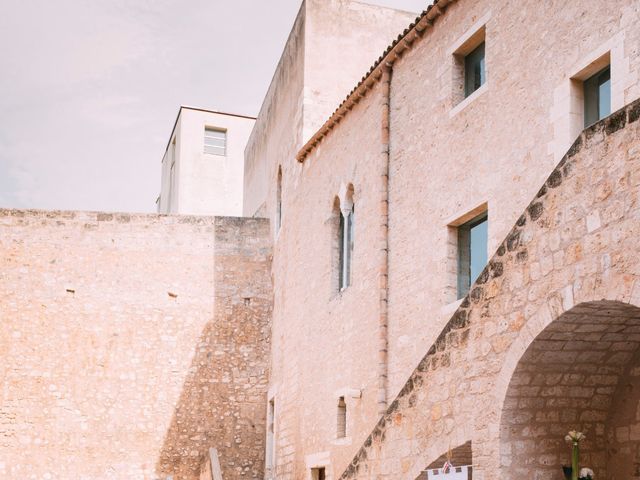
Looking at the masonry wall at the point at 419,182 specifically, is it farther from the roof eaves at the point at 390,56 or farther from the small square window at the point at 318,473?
the small square window at the point at 318,473

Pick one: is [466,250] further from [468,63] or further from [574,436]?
[574,436]

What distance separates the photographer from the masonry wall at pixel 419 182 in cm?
989

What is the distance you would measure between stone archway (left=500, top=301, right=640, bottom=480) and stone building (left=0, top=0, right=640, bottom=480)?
2 cm

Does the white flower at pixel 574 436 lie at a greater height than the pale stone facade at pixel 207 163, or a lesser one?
lesser

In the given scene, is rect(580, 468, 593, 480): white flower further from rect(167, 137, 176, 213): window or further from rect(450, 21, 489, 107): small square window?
rect(167, 137, 176, 213): window

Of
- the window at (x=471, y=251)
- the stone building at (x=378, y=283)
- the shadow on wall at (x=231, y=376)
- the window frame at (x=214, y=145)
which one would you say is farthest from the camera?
the window frame at (x=214, y=145)

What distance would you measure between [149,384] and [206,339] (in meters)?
1.53

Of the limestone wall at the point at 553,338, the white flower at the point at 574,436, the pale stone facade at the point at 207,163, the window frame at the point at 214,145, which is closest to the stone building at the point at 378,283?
the limestone wall at the point at 553,338

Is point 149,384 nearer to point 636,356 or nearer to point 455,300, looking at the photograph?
point 455,300

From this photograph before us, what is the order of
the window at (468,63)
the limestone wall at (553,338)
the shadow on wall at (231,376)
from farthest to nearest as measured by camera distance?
the shadow on wall at (231,376) < the window at (468,63) < the limestone wall at (553,338)

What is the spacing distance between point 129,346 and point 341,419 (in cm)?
678

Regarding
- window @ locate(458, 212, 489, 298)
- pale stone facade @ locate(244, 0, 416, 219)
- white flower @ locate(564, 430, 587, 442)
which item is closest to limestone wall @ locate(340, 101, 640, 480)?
white flower @ locate(564, 430, 587, 442)

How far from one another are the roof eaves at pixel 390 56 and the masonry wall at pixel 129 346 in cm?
509

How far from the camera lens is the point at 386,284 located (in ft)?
43.5
